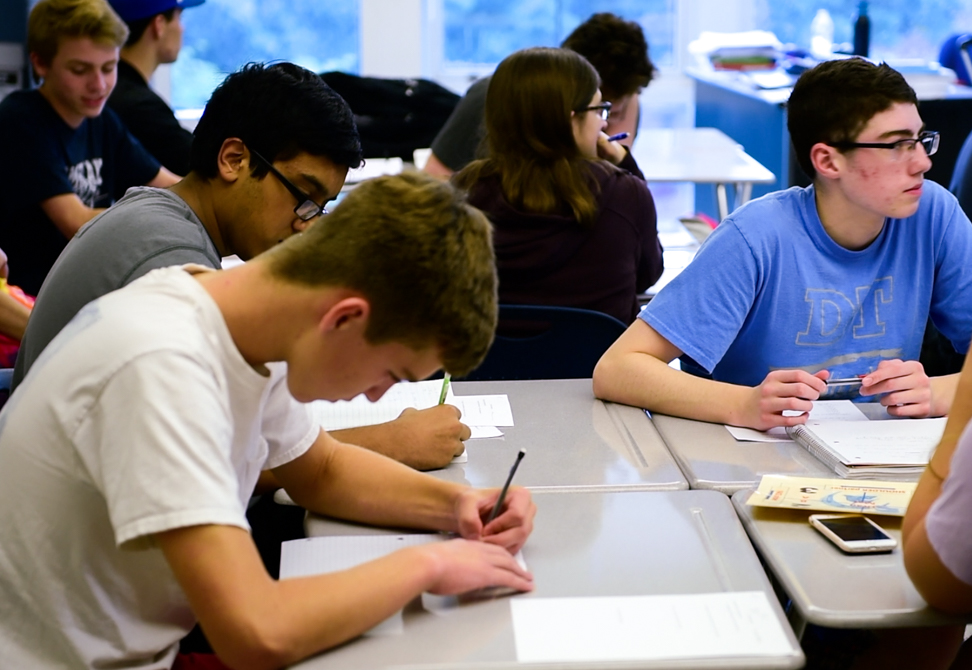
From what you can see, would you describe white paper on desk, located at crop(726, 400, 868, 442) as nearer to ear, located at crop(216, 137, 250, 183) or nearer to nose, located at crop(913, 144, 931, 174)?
nose, located at crop(913, 144, 931, 174)

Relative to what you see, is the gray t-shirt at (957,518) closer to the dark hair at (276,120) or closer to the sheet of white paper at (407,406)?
the sheet of white paper at (407,406)

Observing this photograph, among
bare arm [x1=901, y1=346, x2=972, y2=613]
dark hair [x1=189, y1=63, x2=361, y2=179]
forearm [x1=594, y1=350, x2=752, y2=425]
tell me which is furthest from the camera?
forearm [x1=594, y1=350, x2=752, y2=425]

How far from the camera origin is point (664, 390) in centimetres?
177

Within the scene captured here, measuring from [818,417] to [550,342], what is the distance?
2.25 feet

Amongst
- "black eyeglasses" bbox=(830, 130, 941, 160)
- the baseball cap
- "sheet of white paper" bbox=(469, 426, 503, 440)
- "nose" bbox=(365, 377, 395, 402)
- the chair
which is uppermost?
the baseball cap

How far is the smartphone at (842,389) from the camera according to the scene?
6.02ft

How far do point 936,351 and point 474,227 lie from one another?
1745 mm

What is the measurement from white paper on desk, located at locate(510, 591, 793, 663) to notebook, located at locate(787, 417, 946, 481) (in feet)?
1.49

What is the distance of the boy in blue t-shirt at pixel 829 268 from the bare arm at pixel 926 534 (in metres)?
0.59

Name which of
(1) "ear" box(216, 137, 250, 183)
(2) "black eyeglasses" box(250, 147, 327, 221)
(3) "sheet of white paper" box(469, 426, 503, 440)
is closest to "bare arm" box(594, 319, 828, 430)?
(3) "sheet of white paper" box(469, 426, 503, 440)

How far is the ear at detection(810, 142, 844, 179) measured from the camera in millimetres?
1903

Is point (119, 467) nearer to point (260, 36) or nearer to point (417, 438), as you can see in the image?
point (417, 438)

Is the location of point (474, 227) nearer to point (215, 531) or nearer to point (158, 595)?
point (215, 531)

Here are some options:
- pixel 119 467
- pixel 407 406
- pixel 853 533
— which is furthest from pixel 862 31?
pixel 119 467
